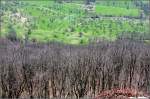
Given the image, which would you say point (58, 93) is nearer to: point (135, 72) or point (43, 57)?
point (43, 57)

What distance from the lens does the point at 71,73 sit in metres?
133

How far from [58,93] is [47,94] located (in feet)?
9.78

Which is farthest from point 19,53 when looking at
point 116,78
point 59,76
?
point 116,78

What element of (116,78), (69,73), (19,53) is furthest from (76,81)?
(19,53)

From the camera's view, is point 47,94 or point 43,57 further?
point 43,57

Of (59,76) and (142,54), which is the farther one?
(142,54)

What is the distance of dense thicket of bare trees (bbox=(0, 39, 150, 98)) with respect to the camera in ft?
418

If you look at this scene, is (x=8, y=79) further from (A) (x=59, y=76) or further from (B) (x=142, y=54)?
(B) (x=142, y=54)

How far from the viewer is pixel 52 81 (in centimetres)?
13225

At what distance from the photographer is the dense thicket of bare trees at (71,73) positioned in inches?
5015

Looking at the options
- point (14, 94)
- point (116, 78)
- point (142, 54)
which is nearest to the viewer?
point (14, 94)

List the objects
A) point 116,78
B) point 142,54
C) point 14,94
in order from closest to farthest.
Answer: point 14,94 → point 116,78 → point 142,54

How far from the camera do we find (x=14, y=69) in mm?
128000

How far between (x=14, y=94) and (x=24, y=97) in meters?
Result: 2.64
